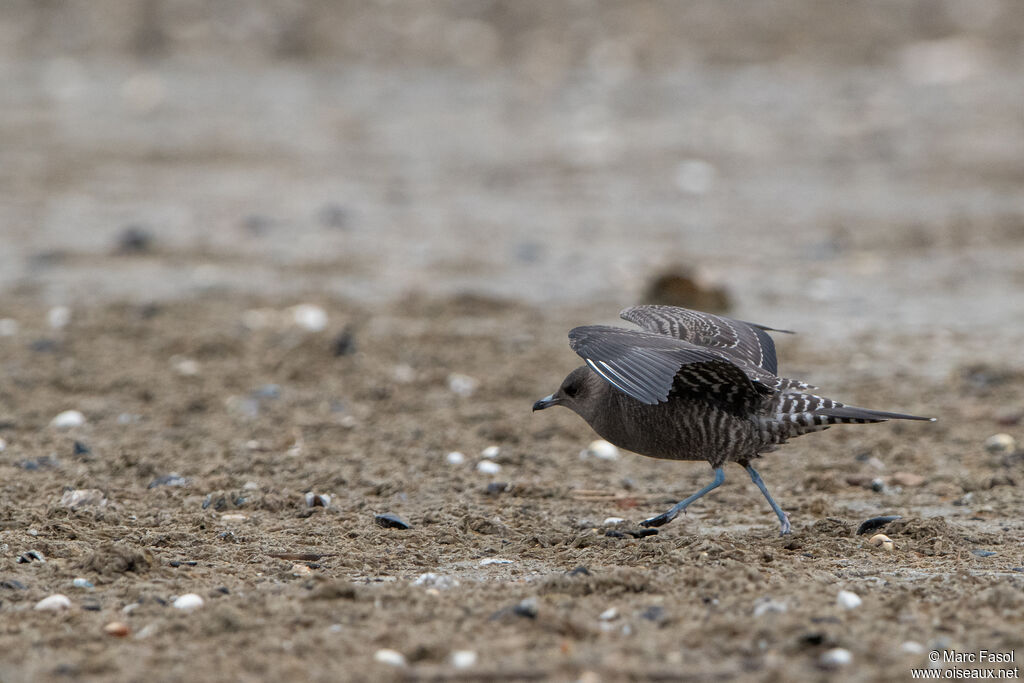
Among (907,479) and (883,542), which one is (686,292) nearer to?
(907,479)

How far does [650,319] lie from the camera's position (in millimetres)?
5227

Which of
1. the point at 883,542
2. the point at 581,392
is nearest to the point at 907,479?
the point at 883,542

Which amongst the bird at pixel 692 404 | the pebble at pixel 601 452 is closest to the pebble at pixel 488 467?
the pebble at pixel 601 452

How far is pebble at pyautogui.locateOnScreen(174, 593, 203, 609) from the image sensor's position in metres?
3.76

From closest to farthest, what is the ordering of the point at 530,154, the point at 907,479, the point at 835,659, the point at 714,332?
the point at 835,659
the point at 714,332
the point at 907,479
the point at 530,154

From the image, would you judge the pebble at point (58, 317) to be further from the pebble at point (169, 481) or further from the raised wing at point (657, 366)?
the raised wing at point (657, 366)

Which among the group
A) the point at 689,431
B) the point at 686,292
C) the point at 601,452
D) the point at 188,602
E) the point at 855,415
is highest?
the point at 855,415

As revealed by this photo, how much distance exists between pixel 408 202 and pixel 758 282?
12.3 ft

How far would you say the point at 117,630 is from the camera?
141 inches

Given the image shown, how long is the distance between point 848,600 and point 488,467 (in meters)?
2.11

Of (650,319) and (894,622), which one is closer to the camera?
(894,622)

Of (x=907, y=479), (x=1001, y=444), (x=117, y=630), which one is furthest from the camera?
(x=1001, y=444)

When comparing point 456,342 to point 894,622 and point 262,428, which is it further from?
point 894,622

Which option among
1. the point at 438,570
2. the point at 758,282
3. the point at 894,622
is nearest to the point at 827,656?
the point at 894,622
